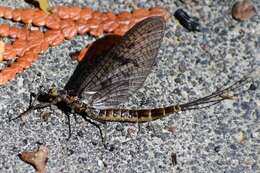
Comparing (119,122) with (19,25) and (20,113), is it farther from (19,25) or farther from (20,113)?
(19,25)

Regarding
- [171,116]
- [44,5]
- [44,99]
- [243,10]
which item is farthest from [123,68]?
[243,10]

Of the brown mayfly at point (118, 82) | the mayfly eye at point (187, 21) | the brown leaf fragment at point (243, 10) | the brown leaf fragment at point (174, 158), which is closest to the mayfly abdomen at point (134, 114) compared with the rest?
the brown mayfly at point (118, 82)

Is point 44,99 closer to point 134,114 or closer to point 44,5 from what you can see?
point 134,114

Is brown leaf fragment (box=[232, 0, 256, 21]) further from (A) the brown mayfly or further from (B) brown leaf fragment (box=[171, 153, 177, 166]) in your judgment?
(B) brown leaf fragment (box=[171, 153, 177, 166])

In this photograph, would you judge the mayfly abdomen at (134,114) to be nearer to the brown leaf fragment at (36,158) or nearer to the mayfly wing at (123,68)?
the mayfly wing at (123,68)

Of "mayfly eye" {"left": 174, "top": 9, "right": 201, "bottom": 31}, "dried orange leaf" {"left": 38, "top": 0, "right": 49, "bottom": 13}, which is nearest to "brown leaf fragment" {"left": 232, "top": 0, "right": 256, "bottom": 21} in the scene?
"mayfly eye" {"left": 174, "top": 9, "right": 201, "bottom": 31}

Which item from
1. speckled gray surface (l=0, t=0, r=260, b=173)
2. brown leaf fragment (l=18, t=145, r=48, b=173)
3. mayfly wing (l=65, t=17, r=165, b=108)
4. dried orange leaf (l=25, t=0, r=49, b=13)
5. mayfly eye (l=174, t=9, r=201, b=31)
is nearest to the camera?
brown leaf fragment (l=18, t=145, r=48, b=173)
